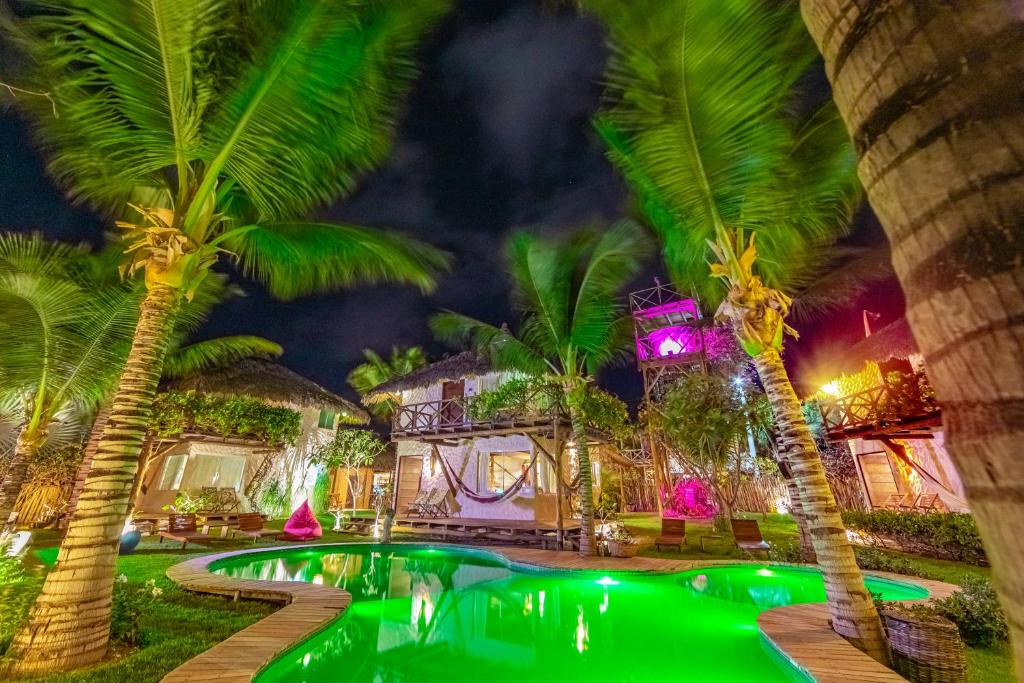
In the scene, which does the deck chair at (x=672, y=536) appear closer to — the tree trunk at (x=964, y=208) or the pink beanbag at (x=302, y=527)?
the pink beanbag at (x=302, y=527)

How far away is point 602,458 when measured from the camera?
53.5 ft

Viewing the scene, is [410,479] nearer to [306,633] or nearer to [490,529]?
[490,529]

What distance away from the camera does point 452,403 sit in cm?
1446

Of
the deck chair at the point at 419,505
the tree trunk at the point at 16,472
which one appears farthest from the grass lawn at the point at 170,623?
the deck chair at the point at 419,505

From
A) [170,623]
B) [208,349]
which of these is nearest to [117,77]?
[170,623]

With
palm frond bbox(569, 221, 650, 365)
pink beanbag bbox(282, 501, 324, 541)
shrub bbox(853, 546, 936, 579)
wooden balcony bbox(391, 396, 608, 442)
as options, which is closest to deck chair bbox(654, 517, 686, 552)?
shrub bbox(853, 546, 936, 579)

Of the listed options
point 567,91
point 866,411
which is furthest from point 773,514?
point 567,91

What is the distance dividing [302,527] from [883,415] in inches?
515

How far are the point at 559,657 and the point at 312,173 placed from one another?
217 inches

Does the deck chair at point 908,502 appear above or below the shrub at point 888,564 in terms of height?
above

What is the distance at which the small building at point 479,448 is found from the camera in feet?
38.4

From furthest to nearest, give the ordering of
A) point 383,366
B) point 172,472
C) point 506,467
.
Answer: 1. point 383,366
2. point 506,467
3. point 172,472

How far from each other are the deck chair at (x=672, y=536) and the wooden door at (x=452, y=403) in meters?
6.21

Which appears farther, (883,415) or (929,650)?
(883,415)
